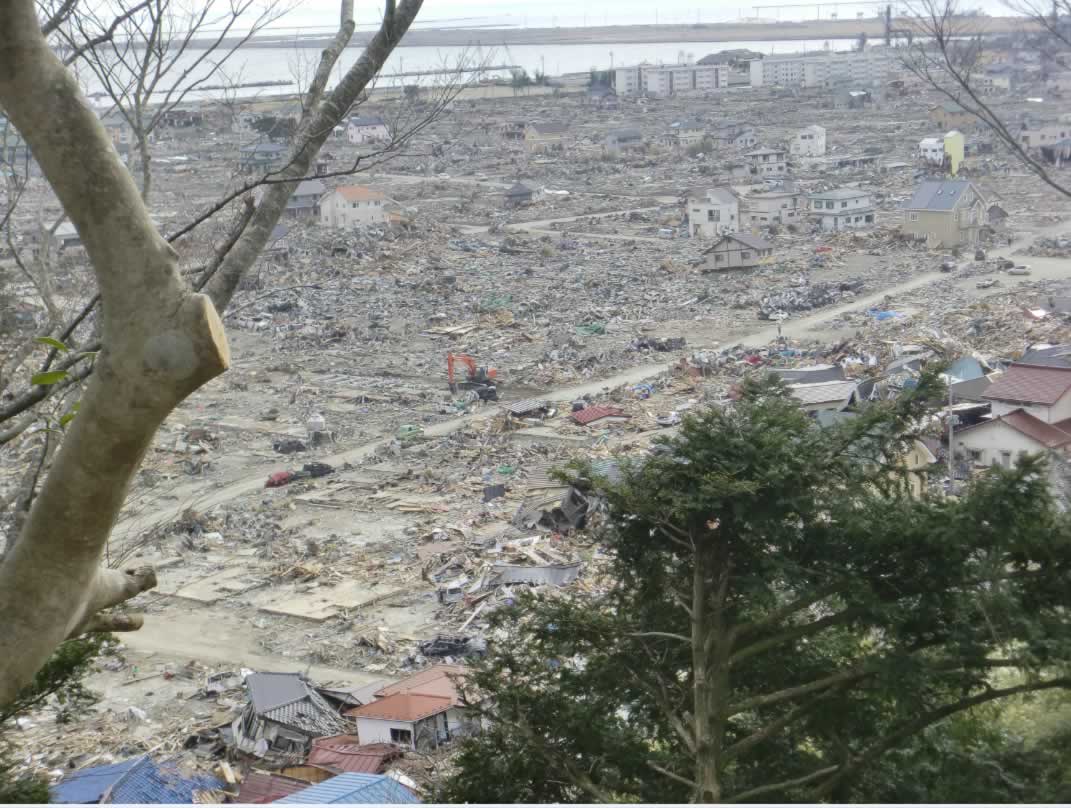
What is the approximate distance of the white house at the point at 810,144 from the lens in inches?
1382

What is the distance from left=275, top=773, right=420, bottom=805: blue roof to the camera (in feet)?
16.0

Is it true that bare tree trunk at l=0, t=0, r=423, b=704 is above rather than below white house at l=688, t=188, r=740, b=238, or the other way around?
above

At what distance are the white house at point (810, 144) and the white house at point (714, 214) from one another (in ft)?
40.1

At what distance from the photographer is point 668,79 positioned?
2105 inches

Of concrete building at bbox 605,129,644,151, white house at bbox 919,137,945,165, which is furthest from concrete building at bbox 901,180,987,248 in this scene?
concrete building at bbox 605,129,644,151

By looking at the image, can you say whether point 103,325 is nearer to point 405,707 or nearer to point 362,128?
point 405,707

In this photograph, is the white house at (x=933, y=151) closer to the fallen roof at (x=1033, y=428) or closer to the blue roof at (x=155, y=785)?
the fallen roof at (x=1033, y=428)

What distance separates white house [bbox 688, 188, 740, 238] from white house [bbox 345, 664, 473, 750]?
18363 millimetres

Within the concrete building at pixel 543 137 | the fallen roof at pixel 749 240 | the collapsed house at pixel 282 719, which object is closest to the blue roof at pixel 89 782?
the collapsed house at pixel 282 719

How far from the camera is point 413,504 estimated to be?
1080 centimetres

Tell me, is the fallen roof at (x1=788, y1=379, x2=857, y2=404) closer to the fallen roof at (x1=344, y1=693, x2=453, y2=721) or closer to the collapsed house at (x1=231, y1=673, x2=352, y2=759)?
the fallen roof at (x1=344, y1=693, x2=453, y2=721)

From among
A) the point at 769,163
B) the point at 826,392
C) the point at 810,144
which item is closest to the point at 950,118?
the point at 810,144

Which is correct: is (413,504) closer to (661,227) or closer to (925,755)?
(925,755)

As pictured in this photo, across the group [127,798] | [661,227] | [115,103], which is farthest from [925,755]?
[661,227]
